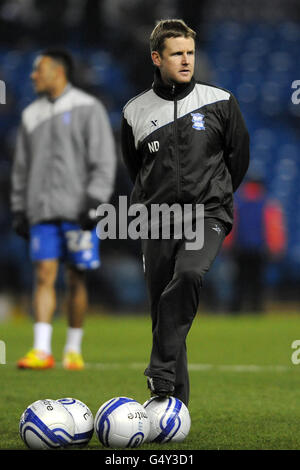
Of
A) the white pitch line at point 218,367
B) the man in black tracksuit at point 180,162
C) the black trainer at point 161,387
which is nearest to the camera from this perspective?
the black trainer at point 161,387

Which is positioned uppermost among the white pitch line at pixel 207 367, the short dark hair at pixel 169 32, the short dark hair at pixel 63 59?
the short dark hair at pixel 63 59

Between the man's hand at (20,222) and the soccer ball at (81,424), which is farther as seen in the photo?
the man's hand at (20,222)

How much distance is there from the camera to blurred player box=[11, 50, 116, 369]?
727 cm

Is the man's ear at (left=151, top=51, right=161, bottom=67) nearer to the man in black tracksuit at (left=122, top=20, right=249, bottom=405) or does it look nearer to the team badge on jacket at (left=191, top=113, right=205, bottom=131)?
the man in black tracksuit at (left=122, top=20, right=249, bottom=405)

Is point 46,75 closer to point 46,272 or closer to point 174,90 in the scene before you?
point 46,272

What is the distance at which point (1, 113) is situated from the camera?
15.7 m

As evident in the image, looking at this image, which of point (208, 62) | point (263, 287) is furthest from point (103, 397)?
point (208, 62)

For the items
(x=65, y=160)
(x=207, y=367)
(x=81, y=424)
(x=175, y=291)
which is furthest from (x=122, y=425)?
(x=65, y=160)

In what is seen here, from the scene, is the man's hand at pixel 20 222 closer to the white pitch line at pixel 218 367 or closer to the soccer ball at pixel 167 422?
the white pitch line at pixel 218 367

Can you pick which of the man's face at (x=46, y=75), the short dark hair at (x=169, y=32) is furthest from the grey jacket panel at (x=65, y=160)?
the short dark hair at (x=169, y=32)

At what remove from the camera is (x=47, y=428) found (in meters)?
3.93

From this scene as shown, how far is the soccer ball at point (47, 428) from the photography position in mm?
3930

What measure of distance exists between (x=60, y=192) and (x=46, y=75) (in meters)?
1.02
